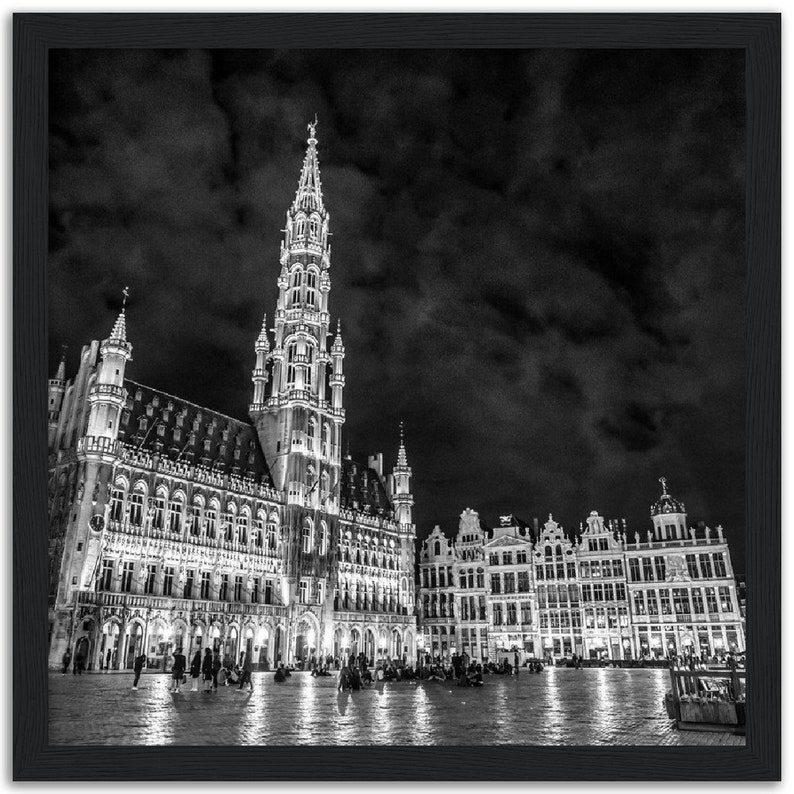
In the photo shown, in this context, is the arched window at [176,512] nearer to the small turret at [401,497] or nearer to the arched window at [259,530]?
the arched window at [259,530]

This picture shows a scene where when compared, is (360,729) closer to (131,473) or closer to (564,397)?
(564,397)

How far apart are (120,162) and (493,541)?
1299 inches

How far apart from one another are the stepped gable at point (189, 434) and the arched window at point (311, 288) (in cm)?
855

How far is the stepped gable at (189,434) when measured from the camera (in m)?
33.0

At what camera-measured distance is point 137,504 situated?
30531 millimetres

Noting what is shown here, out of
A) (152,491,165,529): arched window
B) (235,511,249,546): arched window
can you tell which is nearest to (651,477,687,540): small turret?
(235,511,249,546): arched window

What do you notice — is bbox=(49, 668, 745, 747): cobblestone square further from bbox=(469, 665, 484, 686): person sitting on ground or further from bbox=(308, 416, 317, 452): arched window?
bbox=(308, 416, 317, 452): arched window

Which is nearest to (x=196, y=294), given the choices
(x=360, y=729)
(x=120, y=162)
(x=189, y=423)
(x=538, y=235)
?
(x=120, y=162)

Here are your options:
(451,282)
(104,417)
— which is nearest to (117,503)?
(104,417)

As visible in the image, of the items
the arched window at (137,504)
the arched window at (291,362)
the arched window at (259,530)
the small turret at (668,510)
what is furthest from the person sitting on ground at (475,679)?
the arched window at (291,362)

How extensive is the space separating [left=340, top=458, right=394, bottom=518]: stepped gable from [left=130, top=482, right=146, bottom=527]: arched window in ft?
50.0

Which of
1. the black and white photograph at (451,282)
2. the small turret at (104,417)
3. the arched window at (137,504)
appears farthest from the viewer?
the arched window at (137,504)

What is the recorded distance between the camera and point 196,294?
15.2 metres

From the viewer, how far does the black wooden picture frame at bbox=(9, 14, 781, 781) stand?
357 inches
